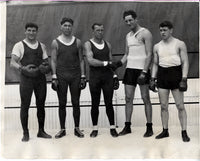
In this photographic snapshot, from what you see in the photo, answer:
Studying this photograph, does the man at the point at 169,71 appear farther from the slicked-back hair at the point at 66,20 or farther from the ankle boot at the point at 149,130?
the slicked-back hair at the point at 66,20

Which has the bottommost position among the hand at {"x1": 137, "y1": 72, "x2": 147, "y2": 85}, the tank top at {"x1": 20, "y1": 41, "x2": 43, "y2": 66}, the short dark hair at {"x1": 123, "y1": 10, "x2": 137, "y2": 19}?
the hand at {"x1": 137, "y1": 72, "x2": 147, "y2": 85}

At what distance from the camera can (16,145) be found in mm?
1340

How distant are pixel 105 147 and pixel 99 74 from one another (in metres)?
0.32

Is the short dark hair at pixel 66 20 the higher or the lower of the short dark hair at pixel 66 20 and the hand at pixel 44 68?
the higher

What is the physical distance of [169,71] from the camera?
133 centimetres

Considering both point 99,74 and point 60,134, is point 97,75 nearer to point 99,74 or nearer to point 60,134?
point 99,74

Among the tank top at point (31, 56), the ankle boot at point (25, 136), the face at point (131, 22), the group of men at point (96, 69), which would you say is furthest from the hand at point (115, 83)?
the ankle boot at point (25, 136)

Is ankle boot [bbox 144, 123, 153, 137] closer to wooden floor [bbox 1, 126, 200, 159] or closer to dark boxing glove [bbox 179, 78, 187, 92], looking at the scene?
wooden floor [bbox 1, 126, 200, 159]

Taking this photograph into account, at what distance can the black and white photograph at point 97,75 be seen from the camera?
1343 mm

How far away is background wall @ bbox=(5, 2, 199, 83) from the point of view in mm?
1375

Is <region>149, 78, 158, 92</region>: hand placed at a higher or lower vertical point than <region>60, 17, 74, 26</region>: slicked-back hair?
lower

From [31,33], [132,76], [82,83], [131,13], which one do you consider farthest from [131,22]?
[31,33]

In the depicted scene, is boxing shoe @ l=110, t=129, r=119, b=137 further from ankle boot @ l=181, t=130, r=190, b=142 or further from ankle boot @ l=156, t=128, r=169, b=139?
ankle boot @ l=181, t=130, r=190, b=142

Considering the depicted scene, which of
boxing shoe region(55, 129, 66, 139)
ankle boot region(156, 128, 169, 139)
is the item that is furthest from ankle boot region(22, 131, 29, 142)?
ankle boot region(156, 128, 169, 139)
